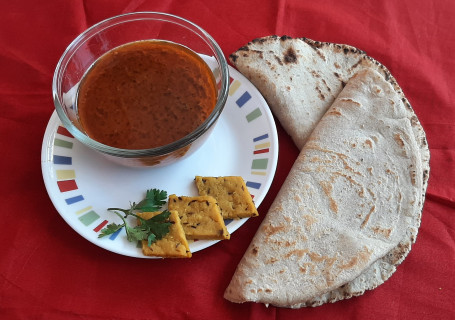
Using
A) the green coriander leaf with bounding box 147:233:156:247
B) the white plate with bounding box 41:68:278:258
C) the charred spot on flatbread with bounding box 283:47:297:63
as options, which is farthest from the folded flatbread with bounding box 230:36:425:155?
the green coriander leaf with bounding box 147:233:156:247

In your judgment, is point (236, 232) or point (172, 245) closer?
point (172, 245)

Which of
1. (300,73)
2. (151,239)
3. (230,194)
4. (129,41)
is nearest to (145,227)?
(151,239)

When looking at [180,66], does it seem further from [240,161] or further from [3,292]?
[3,292]

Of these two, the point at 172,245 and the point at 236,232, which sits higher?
the point at 172,245

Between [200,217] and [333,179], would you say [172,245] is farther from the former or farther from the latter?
[333,179]

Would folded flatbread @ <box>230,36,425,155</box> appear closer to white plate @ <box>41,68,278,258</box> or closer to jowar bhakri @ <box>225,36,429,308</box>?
jowar bhakri @ <box>225,36,429,308</box>

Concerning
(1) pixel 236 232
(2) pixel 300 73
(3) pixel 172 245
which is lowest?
(1) pixel 236 232

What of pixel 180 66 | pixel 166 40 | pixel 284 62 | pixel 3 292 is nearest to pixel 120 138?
pixel 180 66
